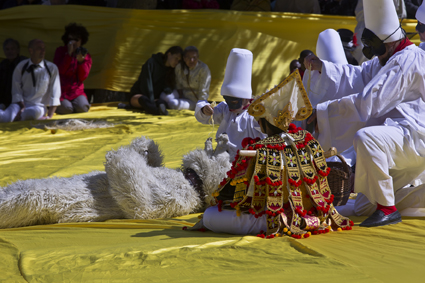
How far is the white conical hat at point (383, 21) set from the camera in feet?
12.0

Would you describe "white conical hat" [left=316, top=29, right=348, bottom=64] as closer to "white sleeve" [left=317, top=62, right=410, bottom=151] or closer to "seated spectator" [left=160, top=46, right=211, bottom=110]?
"white sleeve" [left=317, top=62, right=410, bottom=151]

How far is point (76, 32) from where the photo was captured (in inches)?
356

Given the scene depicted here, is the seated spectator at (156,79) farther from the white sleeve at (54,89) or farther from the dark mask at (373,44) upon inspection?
the dark mask at (373,44)

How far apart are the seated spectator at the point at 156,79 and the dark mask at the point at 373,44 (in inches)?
214

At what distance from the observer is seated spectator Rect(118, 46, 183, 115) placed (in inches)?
351

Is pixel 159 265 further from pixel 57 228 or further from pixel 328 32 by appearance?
pixel 328 32

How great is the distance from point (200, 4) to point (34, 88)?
3.85 m

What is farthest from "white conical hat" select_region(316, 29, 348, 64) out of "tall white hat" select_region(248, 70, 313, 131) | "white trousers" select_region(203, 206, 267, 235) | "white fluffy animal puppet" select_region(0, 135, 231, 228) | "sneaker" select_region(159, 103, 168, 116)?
"sneaker" select_region(159, 103, 168, 116)

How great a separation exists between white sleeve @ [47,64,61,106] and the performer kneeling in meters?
6.17

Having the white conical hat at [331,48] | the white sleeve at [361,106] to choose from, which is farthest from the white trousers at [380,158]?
the white conical hat at [331,48]

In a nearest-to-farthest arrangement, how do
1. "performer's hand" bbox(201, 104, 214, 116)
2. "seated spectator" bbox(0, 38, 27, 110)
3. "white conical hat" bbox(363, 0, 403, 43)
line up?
"white conical hat" bbox(363, 0, 403, 43) → "performer's hand" bbox(201, 104, 214, 116) → "seated spectator" bbox(0, 38, 27, 110)

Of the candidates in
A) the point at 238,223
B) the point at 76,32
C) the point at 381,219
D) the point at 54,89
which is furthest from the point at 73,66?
the point at 381,219

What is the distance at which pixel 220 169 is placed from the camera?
383 cm

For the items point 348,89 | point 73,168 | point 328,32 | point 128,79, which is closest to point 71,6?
point 128,79
